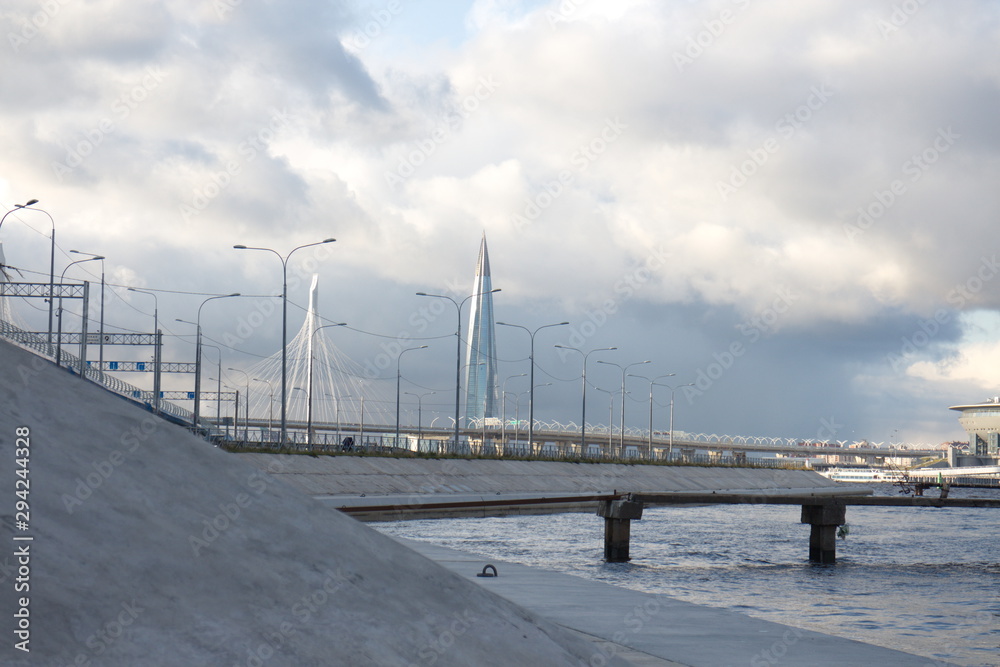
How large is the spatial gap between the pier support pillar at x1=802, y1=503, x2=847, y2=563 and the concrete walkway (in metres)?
19.4

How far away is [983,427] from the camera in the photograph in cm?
18875

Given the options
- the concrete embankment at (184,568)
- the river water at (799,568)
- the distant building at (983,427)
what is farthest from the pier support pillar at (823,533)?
the distant building at (983,427)

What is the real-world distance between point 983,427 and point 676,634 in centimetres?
20079

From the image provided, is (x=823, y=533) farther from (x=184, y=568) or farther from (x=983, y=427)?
(x=983, y=427)

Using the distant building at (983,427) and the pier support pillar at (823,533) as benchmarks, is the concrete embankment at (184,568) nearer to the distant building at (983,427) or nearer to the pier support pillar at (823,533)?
the pier support pillar at (823,533)

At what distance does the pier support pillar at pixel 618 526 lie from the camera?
30438mm

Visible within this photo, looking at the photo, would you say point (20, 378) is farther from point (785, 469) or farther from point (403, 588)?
point (785, 469)

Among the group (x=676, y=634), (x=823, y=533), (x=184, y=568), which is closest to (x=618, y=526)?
(x=823, y=533)

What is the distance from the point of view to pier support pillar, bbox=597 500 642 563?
99.9 ft

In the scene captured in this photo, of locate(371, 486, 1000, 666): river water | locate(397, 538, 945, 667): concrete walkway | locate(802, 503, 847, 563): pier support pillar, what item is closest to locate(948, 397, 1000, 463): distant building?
locate(371, 486, 1000, 666): river water

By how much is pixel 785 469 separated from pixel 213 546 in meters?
127

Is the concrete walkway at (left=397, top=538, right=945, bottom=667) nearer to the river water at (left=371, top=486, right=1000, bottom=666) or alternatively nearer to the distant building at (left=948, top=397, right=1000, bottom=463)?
the river water at (left=371, top=486, right=1000, bottom=666)

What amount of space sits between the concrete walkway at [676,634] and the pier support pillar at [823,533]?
19.4 m

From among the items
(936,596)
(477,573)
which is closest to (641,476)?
(936,596)
